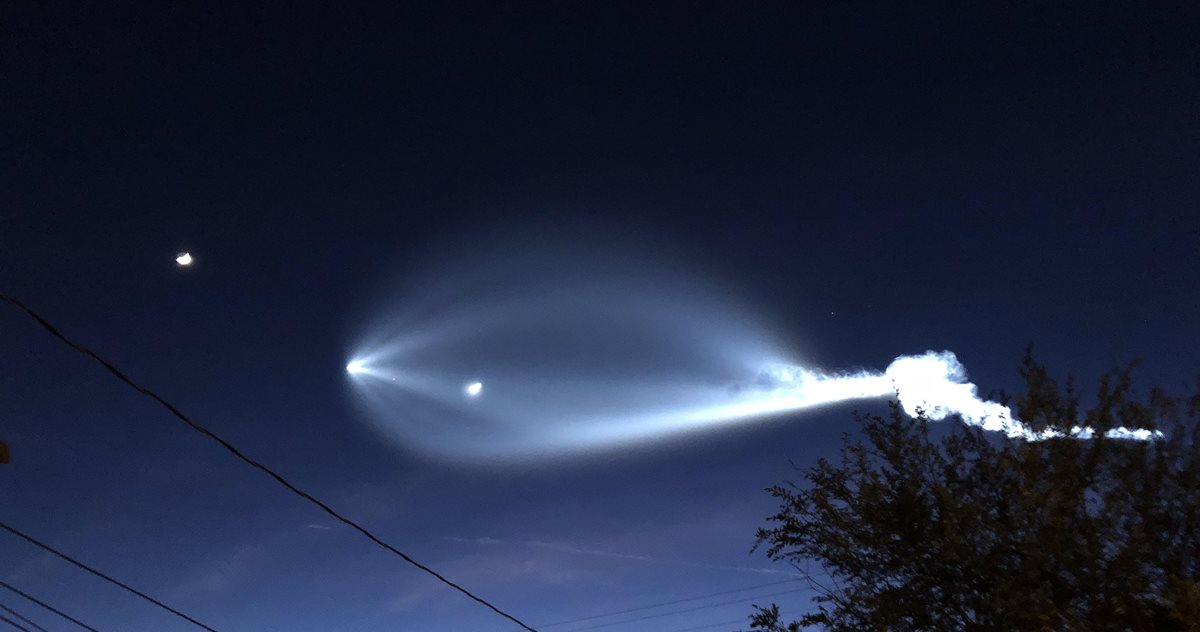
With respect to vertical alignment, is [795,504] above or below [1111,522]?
above

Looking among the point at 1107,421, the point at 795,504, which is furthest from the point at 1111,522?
the point at 795,504

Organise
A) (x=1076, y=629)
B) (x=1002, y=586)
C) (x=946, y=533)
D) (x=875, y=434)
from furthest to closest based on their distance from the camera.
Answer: (x=875, y=434) → (x=946, y=533) → (x=1002, y=586) → (x=1076, y=629)

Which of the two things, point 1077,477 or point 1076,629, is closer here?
point 1076,629

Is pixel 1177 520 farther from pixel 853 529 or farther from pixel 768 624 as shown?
pixel 768 624

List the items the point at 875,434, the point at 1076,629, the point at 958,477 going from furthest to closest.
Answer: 1. the point at 875,434
2. the point at 958,477
3. the point at 1076,629

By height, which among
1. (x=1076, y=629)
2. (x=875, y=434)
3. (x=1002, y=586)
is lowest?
(x=1076, y=629)

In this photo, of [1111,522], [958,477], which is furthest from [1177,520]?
[958,477]

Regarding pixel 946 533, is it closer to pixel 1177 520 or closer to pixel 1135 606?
pixel 1135 606

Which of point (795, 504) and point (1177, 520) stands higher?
point (795, 504)

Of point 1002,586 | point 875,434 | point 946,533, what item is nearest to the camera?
point 1002,586
